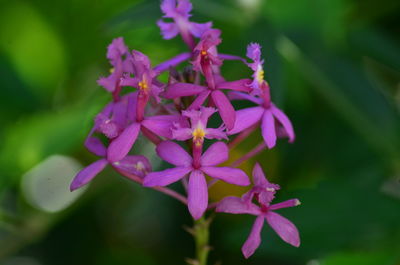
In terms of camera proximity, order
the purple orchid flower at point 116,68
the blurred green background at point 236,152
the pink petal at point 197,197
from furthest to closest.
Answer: the blurred green background at point 236,152 < the purple orchid flower at point 116,68 < the pink petal at point 197,197

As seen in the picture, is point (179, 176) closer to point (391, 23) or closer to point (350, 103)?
point (350, 103)

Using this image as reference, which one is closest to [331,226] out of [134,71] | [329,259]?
[329,259]

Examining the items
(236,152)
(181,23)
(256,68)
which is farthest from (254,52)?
(236,152)

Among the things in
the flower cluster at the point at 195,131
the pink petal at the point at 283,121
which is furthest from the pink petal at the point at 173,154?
the pink petal at the point at 283,121

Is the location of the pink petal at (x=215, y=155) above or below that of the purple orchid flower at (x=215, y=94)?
below

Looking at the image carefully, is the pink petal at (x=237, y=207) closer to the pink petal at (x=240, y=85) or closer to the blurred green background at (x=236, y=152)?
the pink petal at (x=240, y=85)

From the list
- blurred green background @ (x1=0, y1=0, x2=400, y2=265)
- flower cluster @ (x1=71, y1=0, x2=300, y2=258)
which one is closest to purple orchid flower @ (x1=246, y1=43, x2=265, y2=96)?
flower cluster @ (x1=71, y1=0, x2=300, y2=258)
